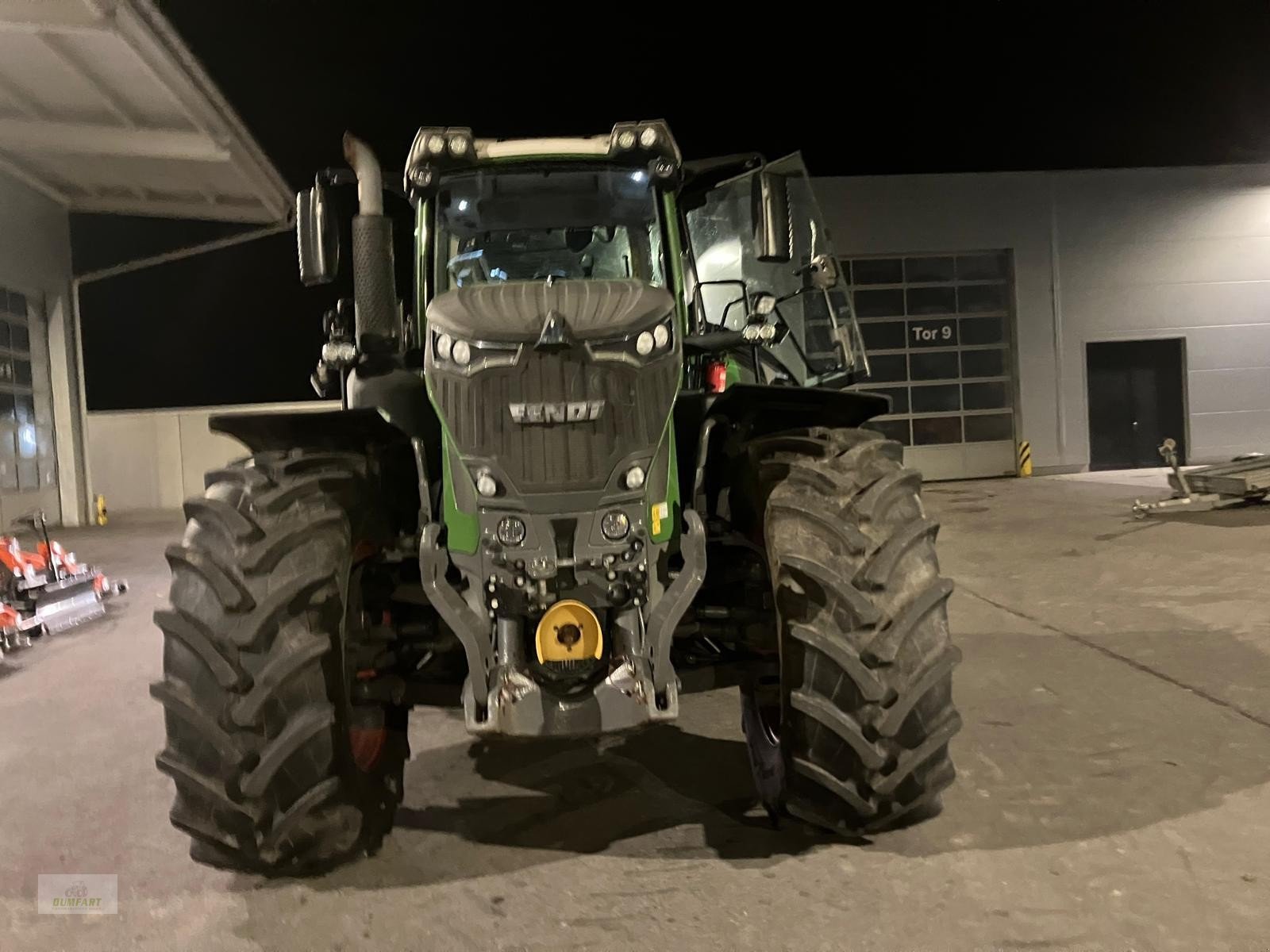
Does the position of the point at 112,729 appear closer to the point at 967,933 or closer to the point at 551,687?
the point at 551,687

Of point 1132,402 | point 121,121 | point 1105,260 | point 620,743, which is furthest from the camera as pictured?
point 1132,402

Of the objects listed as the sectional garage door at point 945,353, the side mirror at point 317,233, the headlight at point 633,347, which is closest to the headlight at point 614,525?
the headlight at point 633,347

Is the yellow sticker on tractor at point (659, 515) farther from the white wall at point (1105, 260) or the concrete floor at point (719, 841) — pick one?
the white wall at point (1105, 260)

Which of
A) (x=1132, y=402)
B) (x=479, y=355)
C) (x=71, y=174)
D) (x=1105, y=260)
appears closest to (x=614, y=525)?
(x=479, y=355)

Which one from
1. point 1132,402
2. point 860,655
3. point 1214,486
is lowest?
point 1214,486

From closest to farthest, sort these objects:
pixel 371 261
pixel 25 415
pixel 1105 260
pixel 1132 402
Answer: pixel 371 261 < pixel 25 415 < pixel 1105 260 < pixel 1132 402

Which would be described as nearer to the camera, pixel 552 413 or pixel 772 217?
pixel 552 413

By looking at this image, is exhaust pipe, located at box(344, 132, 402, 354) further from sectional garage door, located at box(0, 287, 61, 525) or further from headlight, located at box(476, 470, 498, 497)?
sectional garage door, located at box(0, 287, 61, 525)

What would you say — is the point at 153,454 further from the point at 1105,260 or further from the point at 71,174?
the point at 1105,260

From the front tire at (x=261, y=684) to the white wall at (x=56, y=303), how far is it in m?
13.0

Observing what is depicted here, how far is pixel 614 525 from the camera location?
2.54 metres

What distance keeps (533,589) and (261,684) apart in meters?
0.76

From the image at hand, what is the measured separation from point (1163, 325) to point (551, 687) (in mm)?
17901

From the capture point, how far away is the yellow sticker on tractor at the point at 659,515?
8.62ft
